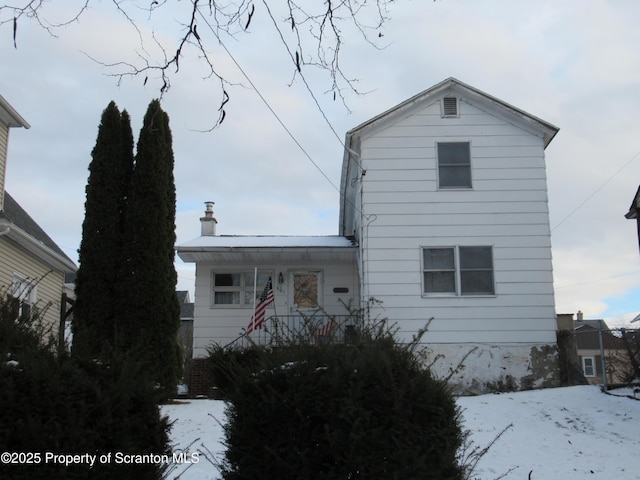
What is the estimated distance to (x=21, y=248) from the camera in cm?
1742

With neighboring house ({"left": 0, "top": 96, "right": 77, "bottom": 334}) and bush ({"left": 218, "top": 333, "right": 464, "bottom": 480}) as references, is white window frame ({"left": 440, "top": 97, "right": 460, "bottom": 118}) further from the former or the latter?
bush ({"left": 218, "top": 333, "right": 464, "bottom": 480})

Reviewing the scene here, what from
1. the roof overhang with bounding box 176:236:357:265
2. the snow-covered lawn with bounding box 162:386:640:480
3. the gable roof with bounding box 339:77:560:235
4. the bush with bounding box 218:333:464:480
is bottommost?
the snow-covered lawn with bounding box 162:386:640:480

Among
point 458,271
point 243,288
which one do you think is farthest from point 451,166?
point 243,288

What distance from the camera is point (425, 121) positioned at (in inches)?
620

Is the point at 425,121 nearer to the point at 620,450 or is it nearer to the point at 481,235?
the point at 481,235

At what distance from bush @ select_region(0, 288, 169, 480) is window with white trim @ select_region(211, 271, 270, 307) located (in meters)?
12.7

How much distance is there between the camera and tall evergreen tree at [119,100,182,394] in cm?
1259

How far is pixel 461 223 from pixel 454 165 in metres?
1.40

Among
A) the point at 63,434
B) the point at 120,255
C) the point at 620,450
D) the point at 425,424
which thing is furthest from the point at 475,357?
the point at 63,434

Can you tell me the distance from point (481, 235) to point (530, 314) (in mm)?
2006

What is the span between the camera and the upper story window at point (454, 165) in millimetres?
15469

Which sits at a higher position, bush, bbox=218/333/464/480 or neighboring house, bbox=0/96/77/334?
neighboring house, bbox=0/96/77/334

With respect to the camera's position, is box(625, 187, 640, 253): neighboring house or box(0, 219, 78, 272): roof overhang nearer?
box(625, 187, 640, 253): neighboring house

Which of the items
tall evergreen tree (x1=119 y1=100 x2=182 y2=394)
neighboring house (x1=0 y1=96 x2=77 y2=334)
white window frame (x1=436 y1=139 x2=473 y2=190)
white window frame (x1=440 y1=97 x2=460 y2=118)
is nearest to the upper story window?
white window frame (x1=436 y1=139 x2=473 y2=190)
